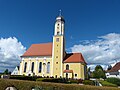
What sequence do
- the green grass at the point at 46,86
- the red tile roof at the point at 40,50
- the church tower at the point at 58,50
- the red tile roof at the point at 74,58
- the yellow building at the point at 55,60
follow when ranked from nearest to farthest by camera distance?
the green grass at the point at 46,86 → the yellow building at the point at 55,60 → the red tile roof at the point at 74,58 → the church tower at the point at 58,50 → the red tile roof at the point at 40,50

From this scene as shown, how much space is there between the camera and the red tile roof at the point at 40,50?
5625 cm

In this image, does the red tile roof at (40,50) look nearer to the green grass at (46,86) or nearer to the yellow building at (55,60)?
the yellow building at (55,60)

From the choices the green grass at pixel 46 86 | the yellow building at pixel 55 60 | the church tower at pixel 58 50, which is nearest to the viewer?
the green grass at pixel 46 86

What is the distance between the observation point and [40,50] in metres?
58.0

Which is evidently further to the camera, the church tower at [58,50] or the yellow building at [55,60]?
the church tower at [58,50]

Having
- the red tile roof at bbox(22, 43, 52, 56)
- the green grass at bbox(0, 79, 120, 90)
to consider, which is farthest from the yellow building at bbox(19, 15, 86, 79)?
the green grass at bbox(0, 79, 120, 90)

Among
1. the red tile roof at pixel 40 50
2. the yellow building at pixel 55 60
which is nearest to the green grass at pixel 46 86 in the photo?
the yellow building at pixel 55 60

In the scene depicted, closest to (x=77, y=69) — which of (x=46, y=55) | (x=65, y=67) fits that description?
(x=65, y=67)

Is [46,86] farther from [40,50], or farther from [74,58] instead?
[40,50]

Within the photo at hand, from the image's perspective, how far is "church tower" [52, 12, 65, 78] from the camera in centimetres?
5297

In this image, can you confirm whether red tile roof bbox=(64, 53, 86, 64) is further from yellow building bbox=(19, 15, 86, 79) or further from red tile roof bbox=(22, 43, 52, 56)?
red tile roof bbox=(22, 43, 52, 56)

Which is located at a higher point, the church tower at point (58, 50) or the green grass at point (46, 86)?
the church tower at point (58, 50)

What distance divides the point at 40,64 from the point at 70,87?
4144cm

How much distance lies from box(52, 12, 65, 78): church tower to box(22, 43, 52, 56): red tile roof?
8.99 feet
